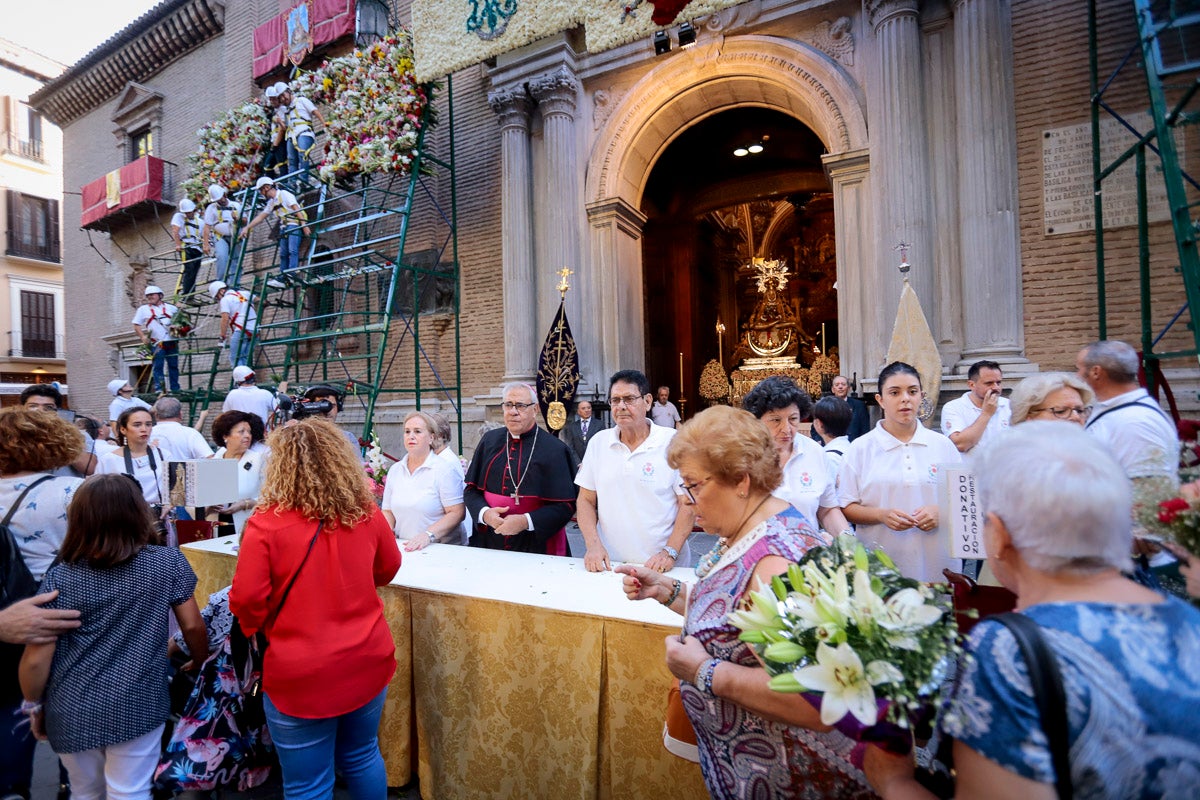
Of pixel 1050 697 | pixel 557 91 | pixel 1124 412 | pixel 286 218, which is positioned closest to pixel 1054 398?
pixel 1124 412

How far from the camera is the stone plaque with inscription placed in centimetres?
600

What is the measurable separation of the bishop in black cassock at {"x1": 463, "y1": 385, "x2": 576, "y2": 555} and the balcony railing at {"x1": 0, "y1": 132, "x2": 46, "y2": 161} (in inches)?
1296

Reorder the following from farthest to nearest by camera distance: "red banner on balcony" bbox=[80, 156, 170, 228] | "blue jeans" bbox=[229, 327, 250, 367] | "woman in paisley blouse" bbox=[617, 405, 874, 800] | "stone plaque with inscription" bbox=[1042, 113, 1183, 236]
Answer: "red banner on balcony" bbox=[80, 156, 170, 228]
"blue jeans" bbox=[229, 327, 250, 367]
"stone plaque with inscription" bbox=[1042, 113, 1183, 236]
"woman in paisley blouse" bbox=[617, 405, 874, 800]

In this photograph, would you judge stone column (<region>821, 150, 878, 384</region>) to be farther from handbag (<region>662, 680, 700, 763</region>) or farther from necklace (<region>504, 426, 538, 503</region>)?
handbag (<region>662, 680, 700, 763</region>)

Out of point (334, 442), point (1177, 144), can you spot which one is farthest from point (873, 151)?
point (334, 442)

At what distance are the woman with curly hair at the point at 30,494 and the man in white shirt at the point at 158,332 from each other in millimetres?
9344

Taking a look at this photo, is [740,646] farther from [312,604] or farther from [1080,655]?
Result: [312,604]

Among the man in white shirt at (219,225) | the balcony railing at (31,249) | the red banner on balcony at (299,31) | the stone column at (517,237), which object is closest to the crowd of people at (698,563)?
the stone column at (517,237)

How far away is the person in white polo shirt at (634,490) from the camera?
311cm

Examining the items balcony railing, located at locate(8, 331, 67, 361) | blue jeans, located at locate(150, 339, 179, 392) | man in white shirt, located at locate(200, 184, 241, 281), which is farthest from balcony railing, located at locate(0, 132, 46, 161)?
blue jeans, located at locate(150, 339, 179, 392)

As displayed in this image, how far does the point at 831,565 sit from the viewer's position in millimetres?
1324

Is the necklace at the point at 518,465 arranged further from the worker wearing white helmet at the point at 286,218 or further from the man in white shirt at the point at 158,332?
the man in white shirt at the point at 158,332

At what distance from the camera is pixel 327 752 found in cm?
211

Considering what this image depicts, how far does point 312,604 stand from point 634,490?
64.2 inches
